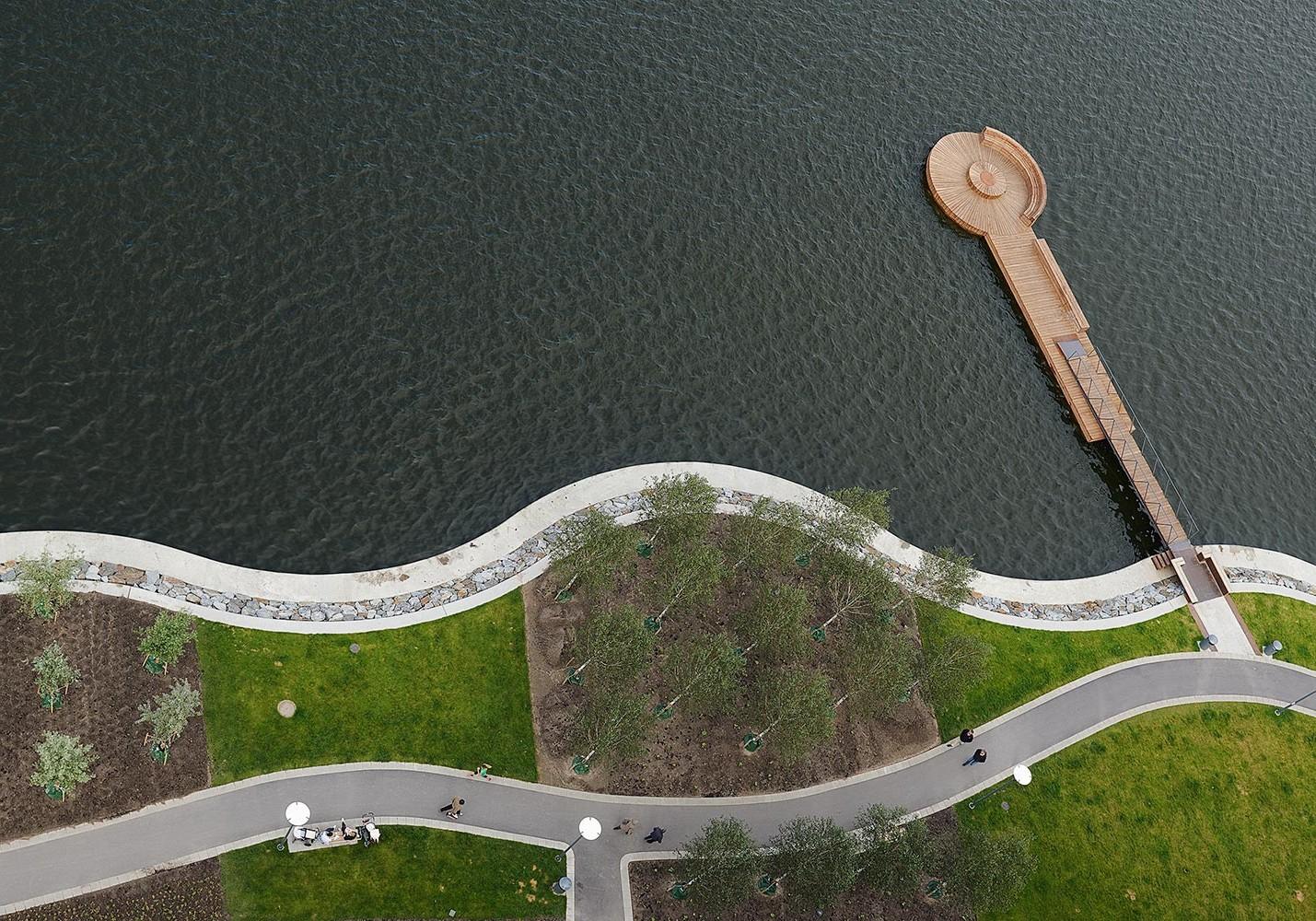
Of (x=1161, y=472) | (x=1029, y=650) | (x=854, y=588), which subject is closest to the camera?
(x=854, y=588)

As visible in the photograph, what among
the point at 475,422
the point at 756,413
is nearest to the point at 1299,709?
the point at 756,413

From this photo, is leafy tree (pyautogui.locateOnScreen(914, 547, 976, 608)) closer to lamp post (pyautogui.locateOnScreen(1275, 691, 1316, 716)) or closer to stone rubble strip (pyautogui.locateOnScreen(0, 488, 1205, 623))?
stone rubble strip (pyautogui.locateOnScreen(0, 488, 1205, 623))

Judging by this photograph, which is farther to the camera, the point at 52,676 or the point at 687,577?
the point at 687,577

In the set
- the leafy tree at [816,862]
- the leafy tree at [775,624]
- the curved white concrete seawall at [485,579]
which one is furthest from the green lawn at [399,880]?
the leafy tree at [775,624]

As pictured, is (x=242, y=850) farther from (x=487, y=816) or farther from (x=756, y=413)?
(x=756, y=413)

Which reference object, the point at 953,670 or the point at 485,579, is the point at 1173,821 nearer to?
the point at 953,670

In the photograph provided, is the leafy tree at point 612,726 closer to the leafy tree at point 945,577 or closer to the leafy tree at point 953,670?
the leafy tree at point 953,670

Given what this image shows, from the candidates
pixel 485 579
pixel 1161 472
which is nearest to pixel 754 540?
pixel 485 579
